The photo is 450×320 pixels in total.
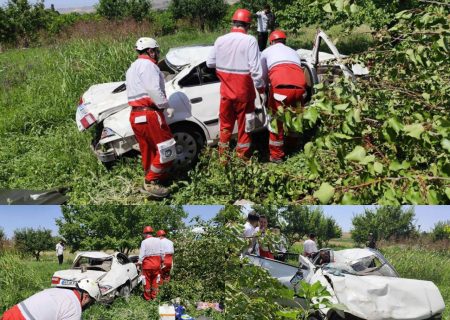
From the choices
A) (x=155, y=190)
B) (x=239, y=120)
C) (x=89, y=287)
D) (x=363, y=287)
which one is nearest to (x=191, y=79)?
(x=239, y=120)

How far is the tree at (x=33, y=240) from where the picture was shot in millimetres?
5137

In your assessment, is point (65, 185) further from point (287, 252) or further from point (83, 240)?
point (287, 252)

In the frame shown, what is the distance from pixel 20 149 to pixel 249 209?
475cm

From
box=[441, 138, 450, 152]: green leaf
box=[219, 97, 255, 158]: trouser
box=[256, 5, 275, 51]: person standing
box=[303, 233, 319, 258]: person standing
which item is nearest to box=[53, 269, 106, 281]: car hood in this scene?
box=[219, 97, 255, 158]: trouser

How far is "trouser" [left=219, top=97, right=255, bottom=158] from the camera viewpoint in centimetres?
621

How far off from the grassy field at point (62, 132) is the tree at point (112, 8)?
346 inches

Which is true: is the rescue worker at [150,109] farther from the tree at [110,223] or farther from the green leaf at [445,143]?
the green leaf at [445,143]

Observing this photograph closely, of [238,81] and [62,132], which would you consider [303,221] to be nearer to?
[238,81]

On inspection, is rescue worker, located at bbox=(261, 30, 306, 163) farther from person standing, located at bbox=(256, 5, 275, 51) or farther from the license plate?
person standing, located at bbox=(256, 5, 275, 51)

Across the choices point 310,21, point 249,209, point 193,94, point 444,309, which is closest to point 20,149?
point 193,94

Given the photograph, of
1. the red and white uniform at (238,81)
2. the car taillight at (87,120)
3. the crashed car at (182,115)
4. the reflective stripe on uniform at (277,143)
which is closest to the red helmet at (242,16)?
the red and white uniform at (238,81)

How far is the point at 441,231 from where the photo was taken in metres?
4.14

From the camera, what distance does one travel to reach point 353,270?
387 cm

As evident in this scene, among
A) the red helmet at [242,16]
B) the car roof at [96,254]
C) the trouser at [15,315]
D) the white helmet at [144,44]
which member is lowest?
the car roof at [96,254]
